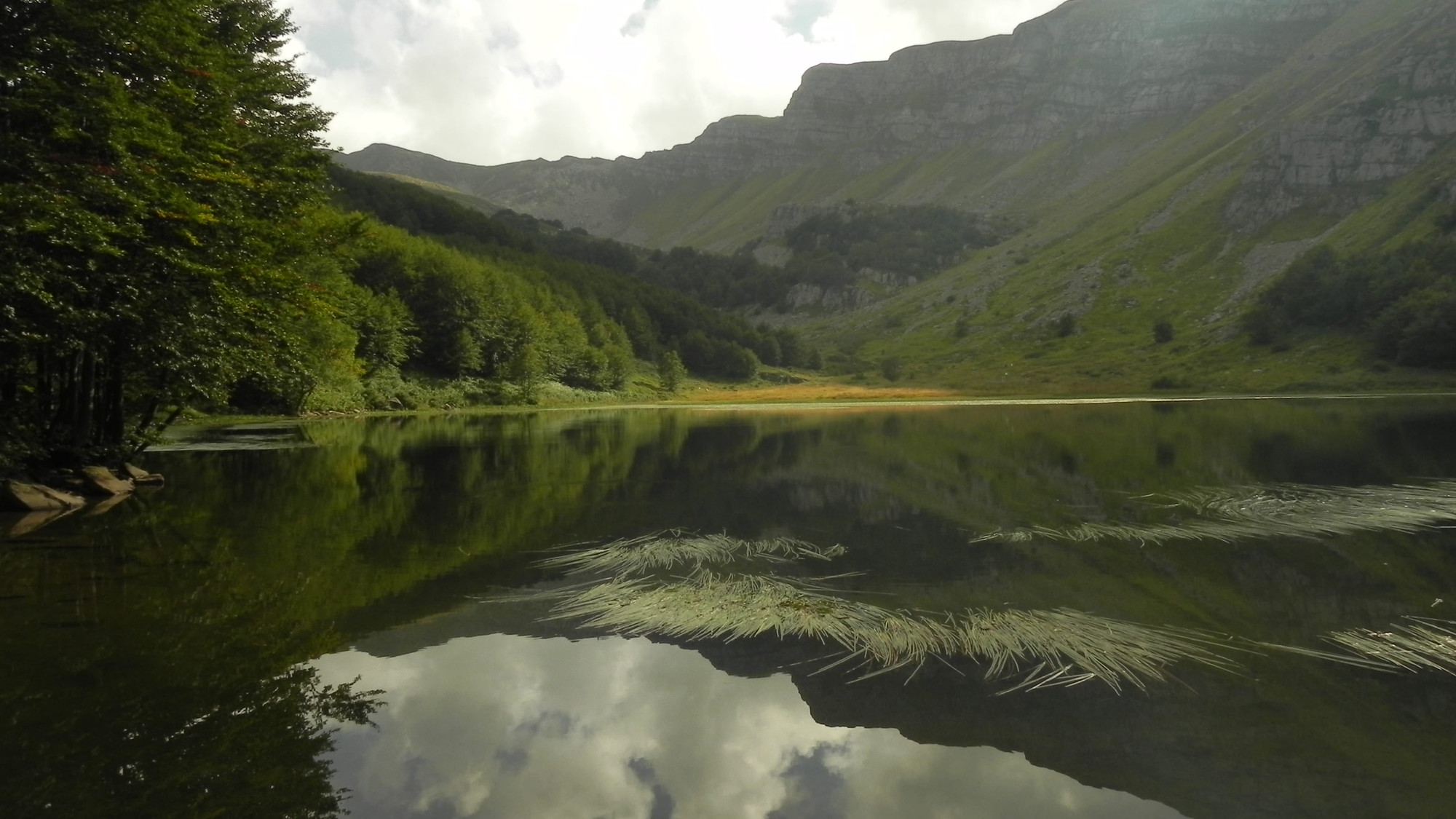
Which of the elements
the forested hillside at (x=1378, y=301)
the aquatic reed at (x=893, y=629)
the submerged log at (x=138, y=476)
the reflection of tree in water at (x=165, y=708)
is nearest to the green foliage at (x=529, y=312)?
the submerged log at (x=138, y=476)

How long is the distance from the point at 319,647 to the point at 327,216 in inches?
1196

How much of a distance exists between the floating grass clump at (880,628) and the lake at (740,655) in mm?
71

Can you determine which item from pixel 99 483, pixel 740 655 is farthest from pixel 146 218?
pixel 740 655

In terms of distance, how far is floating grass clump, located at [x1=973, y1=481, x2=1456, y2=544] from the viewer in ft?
58.8

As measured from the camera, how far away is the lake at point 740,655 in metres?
7.33

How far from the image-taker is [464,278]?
101 metres

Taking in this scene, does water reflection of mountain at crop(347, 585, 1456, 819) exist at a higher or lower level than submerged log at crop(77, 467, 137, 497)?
lower

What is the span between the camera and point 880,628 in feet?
38.1

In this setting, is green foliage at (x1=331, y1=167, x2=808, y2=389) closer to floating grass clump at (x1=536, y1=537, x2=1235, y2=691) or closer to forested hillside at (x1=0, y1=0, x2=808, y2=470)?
forested hillside at (x1=0, y1=0, x2=808, y2=470)

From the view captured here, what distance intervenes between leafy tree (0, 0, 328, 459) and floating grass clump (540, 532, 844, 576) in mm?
14135

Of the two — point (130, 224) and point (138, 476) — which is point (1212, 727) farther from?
point (138, 476)

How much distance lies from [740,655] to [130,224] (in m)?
19.9

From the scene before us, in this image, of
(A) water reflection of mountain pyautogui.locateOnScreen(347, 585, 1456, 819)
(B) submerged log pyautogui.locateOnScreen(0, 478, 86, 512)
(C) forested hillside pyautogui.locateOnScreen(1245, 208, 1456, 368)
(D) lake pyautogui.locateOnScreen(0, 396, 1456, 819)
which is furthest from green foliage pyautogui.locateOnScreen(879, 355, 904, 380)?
(A) water reflection of mountain pyautogui.locateOnScreen(347, 585, 1456, 819)

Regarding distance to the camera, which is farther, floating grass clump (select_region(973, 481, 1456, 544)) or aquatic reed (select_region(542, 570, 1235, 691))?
floating grass clump (select_region(973, 481, 1456, 544))
